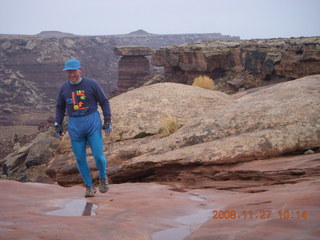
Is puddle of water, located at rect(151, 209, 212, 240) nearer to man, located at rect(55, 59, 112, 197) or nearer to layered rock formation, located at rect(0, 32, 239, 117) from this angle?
man, located at rect(55, 59, 112, 197)

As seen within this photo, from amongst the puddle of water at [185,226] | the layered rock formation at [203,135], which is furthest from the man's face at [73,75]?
the puddle of water at [185,226]

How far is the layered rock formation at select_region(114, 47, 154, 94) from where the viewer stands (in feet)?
156

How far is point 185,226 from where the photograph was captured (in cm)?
382

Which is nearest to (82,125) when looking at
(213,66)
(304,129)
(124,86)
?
(304,129)

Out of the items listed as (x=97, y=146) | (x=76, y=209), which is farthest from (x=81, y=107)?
(x=76, y=209)

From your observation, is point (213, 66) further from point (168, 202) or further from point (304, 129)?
point (168, 202)

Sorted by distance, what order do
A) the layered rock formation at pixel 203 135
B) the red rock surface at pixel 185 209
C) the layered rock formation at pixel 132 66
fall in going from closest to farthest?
the red rock surface at pixel 185 209, the layered rock formation at pixel 203 135, the layered rock formation at pixel 132 66

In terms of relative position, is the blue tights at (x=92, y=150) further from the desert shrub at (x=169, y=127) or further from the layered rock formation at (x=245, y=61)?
the layered rock formation at (x=245, y=61)

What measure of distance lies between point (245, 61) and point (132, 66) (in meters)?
25.9

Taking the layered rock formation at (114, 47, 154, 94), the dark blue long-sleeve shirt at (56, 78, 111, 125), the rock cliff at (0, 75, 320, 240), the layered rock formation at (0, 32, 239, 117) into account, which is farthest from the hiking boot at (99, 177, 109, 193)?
the layered rock formation at (0, 32, 239, 117)

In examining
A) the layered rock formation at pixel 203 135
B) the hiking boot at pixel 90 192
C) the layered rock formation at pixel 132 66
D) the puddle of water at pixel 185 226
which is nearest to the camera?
the puddle of water at pixel 185 226

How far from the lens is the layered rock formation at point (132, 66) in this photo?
47.4 meters
